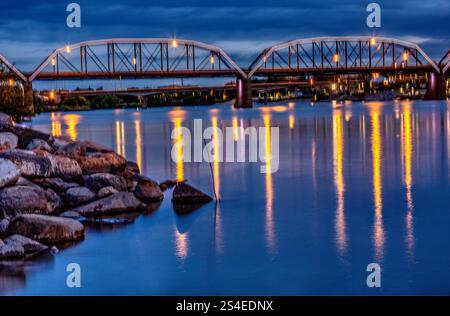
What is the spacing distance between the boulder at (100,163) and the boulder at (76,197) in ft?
8.23

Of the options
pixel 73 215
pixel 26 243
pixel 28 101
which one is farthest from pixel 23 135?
pixel 28 101

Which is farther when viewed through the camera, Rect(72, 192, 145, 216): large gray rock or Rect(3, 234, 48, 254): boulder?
Rect(72, 192, 145, 216): large gray rock

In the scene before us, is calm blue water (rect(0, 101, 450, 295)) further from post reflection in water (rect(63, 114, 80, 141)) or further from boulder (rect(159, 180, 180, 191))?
post reflection in water (rect(63, 114, 80, 141))

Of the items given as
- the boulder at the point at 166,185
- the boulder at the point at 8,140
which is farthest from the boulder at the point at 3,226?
the boulder at the point at 8,140

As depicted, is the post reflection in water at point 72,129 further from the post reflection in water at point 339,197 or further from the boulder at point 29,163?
the boulder at point 29,163

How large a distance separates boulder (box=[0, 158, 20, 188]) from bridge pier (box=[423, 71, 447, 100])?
15401 cm

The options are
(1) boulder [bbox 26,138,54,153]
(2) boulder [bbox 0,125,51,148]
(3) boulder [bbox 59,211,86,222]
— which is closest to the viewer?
(3) boulder [bbox 59,211,86,222]

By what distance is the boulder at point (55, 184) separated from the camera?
18.8m

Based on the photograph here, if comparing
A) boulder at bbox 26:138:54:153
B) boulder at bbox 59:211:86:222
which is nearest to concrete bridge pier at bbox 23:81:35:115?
boulder at bbox 26:138:54:153

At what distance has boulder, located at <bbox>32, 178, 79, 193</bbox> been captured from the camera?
18.8m

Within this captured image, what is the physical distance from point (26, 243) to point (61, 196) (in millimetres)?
4957

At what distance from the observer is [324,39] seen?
169000mm
